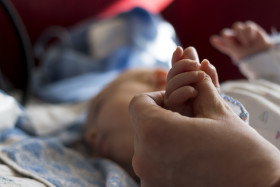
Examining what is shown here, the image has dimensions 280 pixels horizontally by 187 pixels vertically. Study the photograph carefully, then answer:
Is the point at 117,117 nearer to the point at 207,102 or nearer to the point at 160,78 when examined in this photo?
the point at 160,78

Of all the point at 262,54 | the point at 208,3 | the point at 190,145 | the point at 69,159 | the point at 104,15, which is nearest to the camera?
the point at 190,145

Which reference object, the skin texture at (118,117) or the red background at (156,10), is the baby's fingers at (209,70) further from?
the red background at (156,10)

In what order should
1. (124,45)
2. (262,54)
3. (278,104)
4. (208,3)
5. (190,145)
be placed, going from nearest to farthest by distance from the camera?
(190,145) < (278,104) < (262,54) < (208,3) < (124,45)

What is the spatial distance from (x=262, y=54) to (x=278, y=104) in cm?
23

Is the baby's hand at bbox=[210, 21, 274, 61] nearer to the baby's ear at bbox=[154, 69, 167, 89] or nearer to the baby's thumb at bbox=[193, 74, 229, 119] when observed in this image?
the baby's ear at bbox=[154, 69, 167, 89]

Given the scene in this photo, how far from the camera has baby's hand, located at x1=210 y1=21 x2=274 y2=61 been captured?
2.26 ft

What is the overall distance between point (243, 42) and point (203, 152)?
0.45m

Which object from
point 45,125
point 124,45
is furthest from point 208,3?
point 45,125

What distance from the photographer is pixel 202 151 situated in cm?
29

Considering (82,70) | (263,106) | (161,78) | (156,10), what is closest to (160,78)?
(161,78)

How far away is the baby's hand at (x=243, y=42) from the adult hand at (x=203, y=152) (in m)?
0.41

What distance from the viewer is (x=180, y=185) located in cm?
31

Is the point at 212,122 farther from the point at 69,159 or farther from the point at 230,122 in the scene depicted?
the point at 69,159

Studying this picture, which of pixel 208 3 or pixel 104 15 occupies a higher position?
pixel 208 3
